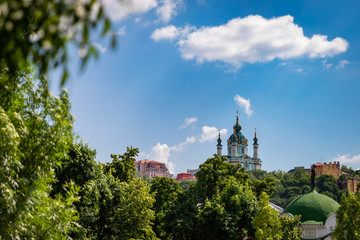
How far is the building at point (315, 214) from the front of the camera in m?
41.7

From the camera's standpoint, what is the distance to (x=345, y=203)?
93.1 feet

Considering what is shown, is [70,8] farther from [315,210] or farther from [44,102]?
[315,210]

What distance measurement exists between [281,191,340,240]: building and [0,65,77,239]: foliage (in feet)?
106

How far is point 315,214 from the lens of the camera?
42.9 metres

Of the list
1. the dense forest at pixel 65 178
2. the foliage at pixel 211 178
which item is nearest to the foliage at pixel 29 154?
the dense forest at pixel 65 178

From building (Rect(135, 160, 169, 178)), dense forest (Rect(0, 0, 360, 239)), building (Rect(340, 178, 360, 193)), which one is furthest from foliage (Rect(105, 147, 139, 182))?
building (Rect(135, 160, 169, 178))

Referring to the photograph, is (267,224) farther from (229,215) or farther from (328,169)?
(328,169)

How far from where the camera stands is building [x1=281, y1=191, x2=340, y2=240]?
41.7 m

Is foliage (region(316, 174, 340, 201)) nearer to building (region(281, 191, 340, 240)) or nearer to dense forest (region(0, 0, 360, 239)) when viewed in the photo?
building (region(281, 191, 340, 240))

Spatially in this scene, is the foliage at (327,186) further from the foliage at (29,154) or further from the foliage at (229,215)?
the foliage at (29,154)

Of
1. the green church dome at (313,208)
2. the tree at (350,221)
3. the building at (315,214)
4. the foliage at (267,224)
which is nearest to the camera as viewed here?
the tree at (350,221)

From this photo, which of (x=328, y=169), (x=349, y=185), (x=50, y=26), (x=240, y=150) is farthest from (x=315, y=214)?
(x=240, y=150)

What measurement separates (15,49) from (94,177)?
27027 mm

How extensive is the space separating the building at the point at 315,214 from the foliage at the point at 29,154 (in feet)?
106
